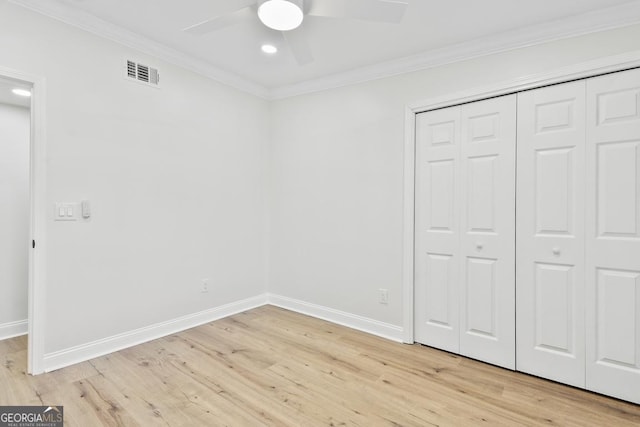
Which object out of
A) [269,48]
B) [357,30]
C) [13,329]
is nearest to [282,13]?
[357,30]

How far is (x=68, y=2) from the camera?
230 cm

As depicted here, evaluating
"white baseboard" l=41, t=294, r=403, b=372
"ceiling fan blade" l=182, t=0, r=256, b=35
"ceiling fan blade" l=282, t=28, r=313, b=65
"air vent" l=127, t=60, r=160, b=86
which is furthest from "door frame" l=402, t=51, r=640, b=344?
"air vent" l=127, t=60, r=160, b=86

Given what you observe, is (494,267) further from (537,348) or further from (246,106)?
(246,106)

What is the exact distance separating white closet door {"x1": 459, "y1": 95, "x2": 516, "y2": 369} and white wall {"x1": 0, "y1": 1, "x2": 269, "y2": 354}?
Result: 2367mm

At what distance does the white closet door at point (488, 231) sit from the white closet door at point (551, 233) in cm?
7

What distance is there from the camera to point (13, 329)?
3035 millimetres

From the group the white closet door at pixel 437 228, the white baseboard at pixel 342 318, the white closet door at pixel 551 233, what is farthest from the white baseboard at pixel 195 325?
the white closet door at pixel 551 233

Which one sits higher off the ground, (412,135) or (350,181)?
(412,135)

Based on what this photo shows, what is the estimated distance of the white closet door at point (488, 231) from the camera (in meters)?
2.51

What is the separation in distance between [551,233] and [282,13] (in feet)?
7.81

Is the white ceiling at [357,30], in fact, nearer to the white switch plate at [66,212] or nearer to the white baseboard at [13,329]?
the white switch plate at [66,212]

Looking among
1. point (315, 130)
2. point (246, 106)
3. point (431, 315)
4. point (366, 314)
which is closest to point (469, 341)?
point (431, 315)

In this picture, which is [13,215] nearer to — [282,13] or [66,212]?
[66,212]

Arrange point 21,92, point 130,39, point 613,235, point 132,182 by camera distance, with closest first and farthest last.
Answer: point 613,235 < point 130,39 < point 132,182 < point 21,92
